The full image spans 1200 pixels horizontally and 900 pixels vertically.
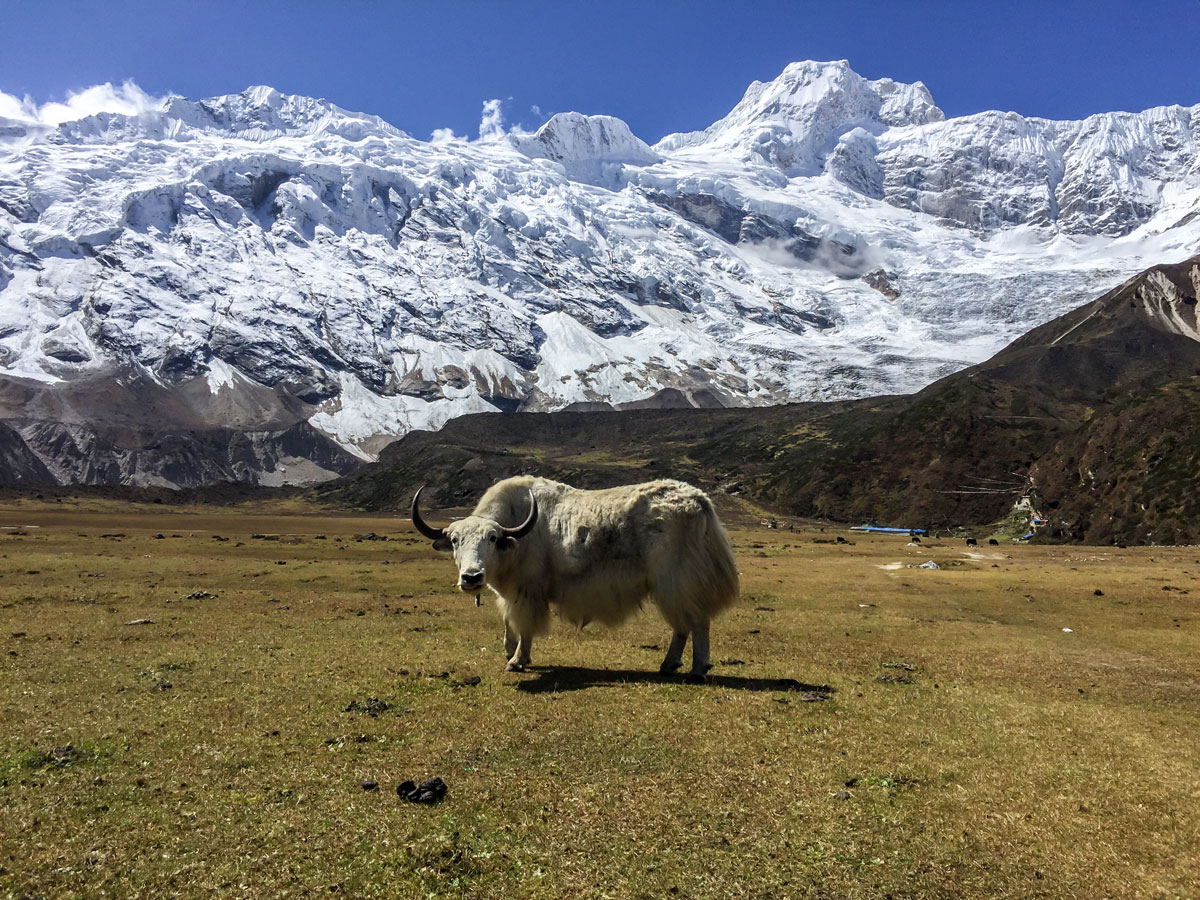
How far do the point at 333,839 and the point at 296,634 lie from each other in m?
12.3

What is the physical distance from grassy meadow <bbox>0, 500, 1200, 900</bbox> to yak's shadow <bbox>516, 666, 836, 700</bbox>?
97 millimetres

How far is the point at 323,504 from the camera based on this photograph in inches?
5925

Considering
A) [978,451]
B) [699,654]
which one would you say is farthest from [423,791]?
[978,451]

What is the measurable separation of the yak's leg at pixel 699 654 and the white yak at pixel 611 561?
0.02 meters

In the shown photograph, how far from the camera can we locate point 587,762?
31.7 feet

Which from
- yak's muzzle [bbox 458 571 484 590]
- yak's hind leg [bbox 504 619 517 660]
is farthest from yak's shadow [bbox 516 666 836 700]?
yak's muzzle [bbox 458 571 484 590]

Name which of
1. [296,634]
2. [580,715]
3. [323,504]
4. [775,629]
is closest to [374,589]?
[296,634]

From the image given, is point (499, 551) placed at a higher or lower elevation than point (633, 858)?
higher

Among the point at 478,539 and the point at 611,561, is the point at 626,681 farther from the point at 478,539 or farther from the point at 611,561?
the point at 478,539

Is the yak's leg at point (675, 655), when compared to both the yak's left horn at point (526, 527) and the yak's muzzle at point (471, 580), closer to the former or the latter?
the yak's left horn at point (526, 527)

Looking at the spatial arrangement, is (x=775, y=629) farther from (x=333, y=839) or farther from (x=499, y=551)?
(x=333, y=839)

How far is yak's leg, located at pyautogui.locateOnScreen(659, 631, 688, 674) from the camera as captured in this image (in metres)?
15.0

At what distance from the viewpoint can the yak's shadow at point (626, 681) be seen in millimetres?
13492

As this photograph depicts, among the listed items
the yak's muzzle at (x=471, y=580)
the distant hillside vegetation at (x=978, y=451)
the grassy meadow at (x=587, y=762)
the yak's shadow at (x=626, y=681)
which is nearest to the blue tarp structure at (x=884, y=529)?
the distant hillside vegetation at (x=978, y=451)
